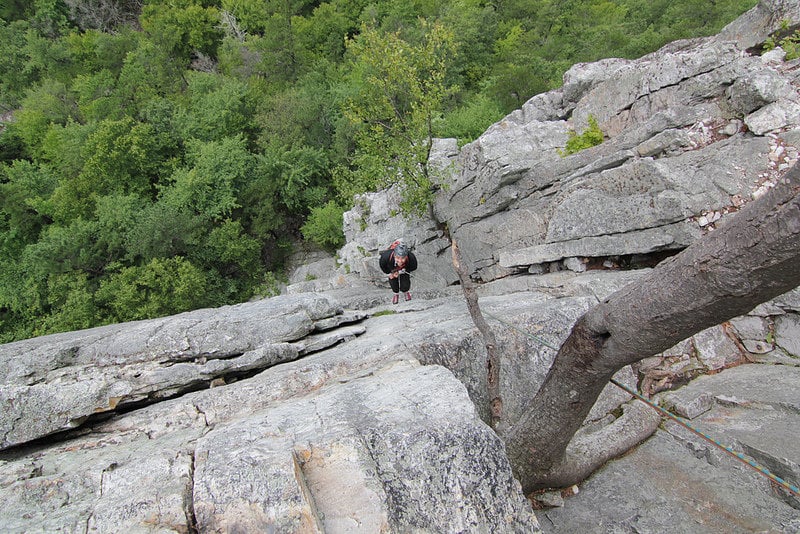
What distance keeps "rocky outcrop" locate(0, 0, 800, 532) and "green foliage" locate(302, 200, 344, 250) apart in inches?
591

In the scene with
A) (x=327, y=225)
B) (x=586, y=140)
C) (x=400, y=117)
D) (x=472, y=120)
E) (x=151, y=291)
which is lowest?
(x=151, y=291)

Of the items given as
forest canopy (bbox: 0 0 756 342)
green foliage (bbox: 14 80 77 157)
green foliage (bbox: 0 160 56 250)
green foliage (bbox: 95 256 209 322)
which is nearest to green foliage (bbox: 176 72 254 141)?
forest canopy (bbox: 0 0 756 342)

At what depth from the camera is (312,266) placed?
28.6 meters

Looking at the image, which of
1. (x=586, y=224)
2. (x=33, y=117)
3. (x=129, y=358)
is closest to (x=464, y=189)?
(x=586, y=224)

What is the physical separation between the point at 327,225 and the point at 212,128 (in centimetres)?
1240

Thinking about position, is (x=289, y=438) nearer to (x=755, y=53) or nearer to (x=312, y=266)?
(x=755, y=53)

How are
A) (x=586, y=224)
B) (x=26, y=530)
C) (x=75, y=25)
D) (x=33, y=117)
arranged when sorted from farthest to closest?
(x=75, y=25), (x=33, y=117), (x=586, y=224), (x=26, y=530)

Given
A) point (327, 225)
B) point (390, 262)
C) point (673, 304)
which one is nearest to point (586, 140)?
point (390, 262)

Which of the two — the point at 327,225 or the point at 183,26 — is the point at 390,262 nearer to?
the point at 327,225

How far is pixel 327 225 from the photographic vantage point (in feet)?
90.7

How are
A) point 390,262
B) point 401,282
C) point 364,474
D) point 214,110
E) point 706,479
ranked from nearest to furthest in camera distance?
point 364,474 → point 706,479 → point 390,262 → point 401,282 → point 214,110

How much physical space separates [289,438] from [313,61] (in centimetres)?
3990

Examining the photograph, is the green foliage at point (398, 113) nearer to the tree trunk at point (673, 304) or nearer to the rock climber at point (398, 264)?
the rock climber at point (398, 264)

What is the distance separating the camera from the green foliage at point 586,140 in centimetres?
1273
